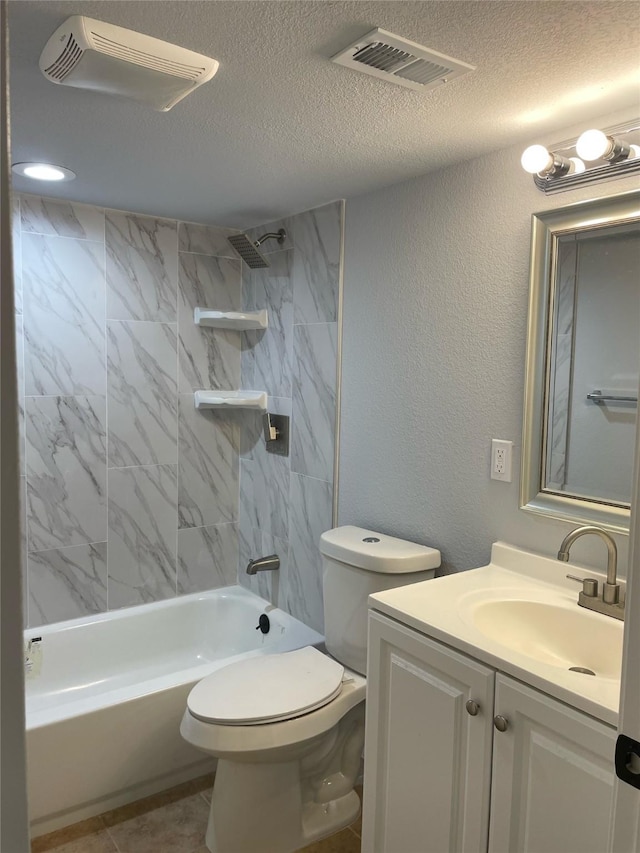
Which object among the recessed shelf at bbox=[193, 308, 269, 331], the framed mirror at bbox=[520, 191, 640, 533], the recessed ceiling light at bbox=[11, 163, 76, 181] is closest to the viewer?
the framed mirror at bbox=[520, 191, 640, 533]

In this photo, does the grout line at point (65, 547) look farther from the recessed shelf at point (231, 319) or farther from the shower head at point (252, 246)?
the shower head at point (252, 246)

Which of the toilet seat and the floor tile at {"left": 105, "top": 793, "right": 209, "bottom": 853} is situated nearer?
the toilet seat

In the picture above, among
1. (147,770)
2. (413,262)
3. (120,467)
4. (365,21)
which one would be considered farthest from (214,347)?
(365,21)

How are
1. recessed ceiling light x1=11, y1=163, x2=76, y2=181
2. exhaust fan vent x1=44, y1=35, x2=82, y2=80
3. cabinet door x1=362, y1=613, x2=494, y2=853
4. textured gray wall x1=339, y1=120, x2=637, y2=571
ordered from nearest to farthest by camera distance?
1. exhaust fan vent x1=44, y1=35, x2=82, y2=80
2. cabinet door x1=362, y1=613, x2=494, y2=853
3. textured gray wall x1=339, y1=120, x2=637, y2=571
4. recessed ceiling light x1=11, y1=163, x2=76, y2=181

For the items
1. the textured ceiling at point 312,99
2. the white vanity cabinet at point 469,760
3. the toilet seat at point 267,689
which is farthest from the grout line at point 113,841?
the textured ceiling at point 312,99

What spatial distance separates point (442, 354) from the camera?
214cm

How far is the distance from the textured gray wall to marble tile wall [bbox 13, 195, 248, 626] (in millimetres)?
652

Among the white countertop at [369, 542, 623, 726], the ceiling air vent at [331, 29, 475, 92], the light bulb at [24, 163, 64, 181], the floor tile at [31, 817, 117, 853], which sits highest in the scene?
the light bulb at [24, 163, 64, 181]

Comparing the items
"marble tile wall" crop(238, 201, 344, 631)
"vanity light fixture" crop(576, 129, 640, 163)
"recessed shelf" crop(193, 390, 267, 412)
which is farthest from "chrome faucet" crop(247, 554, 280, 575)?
"vanity light fixture" crop(576, 129, 640, 163)

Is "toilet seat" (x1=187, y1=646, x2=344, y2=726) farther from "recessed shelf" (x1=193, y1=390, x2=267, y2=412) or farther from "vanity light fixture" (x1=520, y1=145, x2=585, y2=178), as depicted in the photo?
"vanity light fixture" (x1=520, y1=145, x2=585, y2=178)

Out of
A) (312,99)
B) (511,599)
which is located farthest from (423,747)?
(312,99)

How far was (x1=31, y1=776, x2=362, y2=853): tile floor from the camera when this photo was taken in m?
2.11

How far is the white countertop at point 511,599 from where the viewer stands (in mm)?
1254

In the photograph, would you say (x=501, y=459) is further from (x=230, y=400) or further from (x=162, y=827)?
(x=162, y=827)
